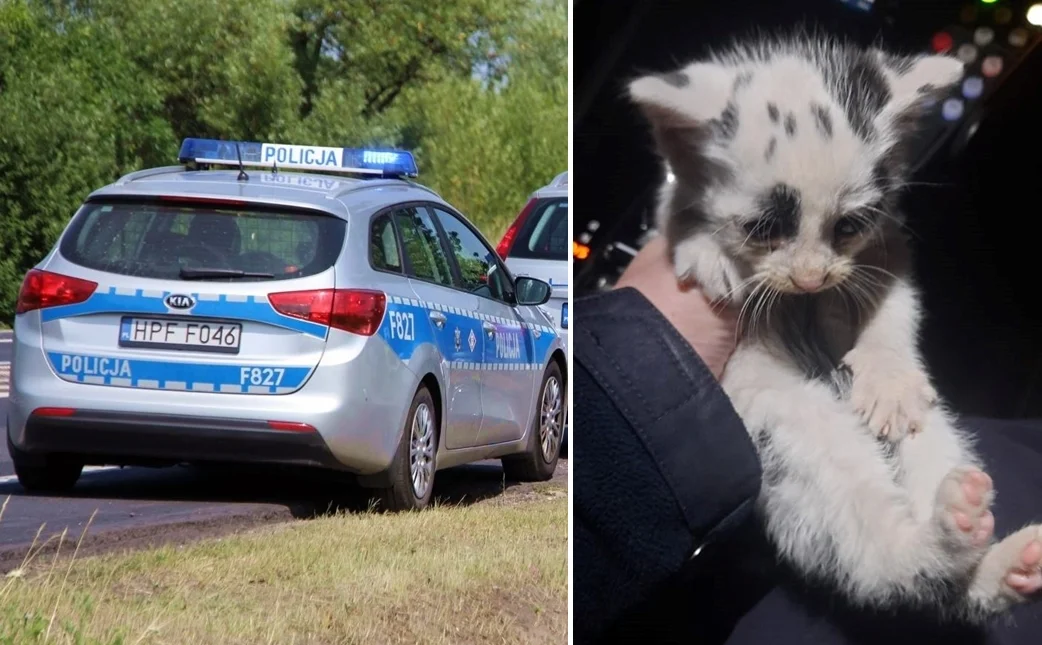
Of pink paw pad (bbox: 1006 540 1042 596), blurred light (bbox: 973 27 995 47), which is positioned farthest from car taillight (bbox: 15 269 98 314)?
pink paw pad (bbox: 1006 540 1042 596)

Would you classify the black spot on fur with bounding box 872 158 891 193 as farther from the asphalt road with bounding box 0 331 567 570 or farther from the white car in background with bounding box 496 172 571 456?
the asphalt road with bounding box 0 331 567 570

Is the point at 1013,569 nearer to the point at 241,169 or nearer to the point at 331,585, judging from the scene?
the point at 331,585

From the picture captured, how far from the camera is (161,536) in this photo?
13.4 ft

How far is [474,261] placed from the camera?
4.63 metres

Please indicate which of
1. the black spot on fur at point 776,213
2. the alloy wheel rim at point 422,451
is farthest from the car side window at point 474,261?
the black spot on fur at point 776,213

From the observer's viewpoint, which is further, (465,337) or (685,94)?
(465,337)

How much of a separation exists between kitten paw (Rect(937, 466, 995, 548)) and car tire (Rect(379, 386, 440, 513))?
160cm

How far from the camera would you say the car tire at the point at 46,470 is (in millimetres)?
4012

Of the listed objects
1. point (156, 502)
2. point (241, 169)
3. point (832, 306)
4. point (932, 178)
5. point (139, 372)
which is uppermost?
point (932, 178)

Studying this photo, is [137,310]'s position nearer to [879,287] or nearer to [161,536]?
[161,536]

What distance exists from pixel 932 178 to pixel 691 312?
638mm

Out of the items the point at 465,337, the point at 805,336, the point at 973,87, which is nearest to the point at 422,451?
the point at 465,337

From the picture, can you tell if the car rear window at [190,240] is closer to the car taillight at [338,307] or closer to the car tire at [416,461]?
Answer: the car taillight at [338,307]

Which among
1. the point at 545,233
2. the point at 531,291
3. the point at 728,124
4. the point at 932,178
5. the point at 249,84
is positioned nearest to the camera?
the point at 728,124
